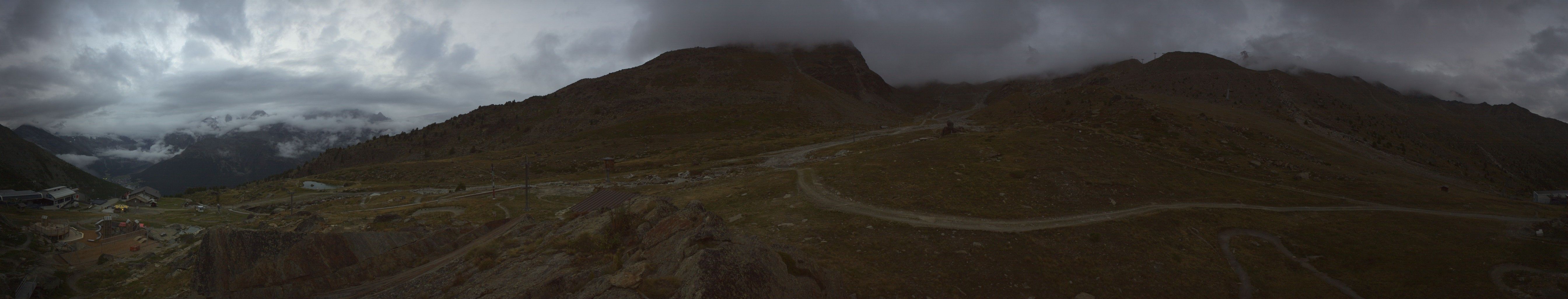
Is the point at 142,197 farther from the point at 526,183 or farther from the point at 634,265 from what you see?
the point at 634,265

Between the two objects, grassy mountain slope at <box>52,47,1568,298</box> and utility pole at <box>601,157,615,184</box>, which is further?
utility pole at <box>601,157,615,184</box>

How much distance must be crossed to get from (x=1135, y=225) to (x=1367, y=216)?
18.1m

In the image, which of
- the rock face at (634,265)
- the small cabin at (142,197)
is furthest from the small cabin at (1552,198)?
the small cabin at (142,197)

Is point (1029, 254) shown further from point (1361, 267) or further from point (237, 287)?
point (237, 287)

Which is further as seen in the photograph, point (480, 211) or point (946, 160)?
point (946, 160)

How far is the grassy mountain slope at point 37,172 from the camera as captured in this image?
35.3 metres

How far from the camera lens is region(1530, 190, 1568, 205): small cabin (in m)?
38.8

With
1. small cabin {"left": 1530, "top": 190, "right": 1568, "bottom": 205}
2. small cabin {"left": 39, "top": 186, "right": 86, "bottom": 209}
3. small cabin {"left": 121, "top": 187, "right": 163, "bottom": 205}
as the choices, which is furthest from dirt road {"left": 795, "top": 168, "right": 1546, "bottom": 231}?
small cabin {"left": 121, "top": 187, "right": 163, "bottom": 205}

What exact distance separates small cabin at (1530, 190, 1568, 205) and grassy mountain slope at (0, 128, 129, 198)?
377 ft

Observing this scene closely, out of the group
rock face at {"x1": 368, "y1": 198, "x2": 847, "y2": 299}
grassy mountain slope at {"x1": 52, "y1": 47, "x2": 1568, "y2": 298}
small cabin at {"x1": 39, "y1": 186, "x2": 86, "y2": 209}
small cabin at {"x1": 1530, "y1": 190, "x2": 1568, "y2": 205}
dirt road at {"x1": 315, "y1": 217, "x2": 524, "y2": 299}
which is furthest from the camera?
small cabin at {"x1": 1530, "y1": 190, "x2": 1568, "y2": 205}

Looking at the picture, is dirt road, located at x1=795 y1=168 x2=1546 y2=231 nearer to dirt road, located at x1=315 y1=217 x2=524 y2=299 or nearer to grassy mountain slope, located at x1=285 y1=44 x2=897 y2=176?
dirt road, located at x1=315 y1=217 x2=524 y2=299

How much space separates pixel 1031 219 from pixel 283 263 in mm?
33791

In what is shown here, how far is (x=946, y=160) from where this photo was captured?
146 ft

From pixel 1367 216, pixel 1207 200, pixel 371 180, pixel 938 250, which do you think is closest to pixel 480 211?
pixel 938 250
